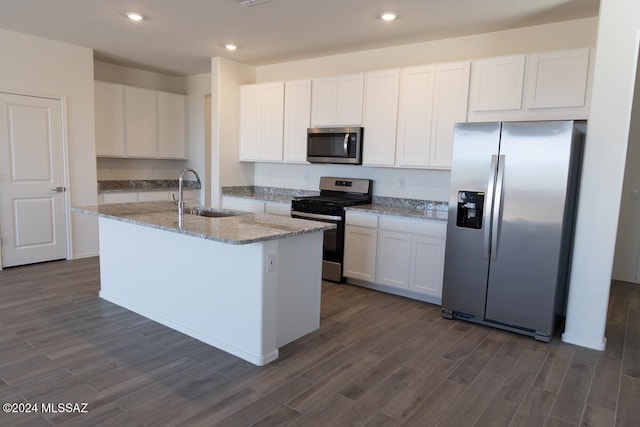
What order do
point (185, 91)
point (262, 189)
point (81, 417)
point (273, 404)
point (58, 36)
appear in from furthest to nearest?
point (185, 91)
point (262, 189)
point (58, 36)
point (273, 404)
point (81, 417)

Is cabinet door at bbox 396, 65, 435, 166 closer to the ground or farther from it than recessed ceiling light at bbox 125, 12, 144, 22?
closer to the ground

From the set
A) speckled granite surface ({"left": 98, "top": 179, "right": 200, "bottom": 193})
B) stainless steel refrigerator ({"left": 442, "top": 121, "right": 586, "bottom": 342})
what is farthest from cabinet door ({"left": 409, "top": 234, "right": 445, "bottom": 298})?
speckled granite surface ({"left": 98, "top": 179, "right": 200, "bottom": 193})

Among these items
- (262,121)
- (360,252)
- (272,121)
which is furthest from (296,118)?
(360,252)

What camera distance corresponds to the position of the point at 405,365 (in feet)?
9.13

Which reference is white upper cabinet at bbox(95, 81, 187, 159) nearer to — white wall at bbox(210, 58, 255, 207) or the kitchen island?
white wall at bbox(210, 58, 255, 207)

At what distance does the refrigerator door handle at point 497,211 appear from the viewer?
127 inches

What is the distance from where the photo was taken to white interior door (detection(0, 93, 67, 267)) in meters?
4.63

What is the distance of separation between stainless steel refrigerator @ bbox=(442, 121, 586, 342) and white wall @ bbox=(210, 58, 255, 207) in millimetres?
3207

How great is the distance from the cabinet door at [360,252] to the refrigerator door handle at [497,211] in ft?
4.14

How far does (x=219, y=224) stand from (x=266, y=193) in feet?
10.1

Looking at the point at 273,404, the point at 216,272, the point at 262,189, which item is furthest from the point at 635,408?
the point at 262,189

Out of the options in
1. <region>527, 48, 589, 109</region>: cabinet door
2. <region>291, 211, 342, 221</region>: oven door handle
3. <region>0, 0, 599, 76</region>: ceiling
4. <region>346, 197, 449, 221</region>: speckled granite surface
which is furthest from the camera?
<region>291, 211, 342, 221</region>: oven door handle

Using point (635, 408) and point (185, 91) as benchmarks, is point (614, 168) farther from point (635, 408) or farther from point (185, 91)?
point (185, 91)

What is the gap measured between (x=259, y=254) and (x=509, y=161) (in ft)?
6.75
